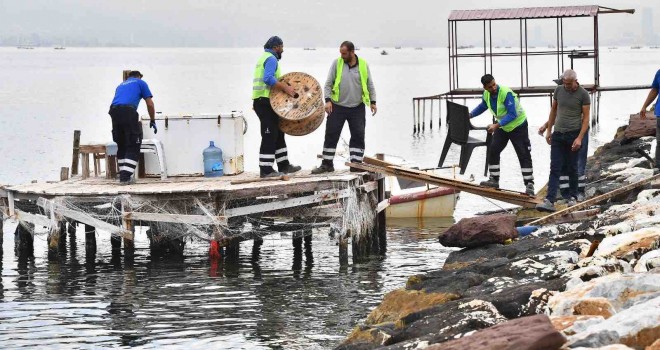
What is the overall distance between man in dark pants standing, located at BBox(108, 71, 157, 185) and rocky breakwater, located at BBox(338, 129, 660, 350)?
4.53 m

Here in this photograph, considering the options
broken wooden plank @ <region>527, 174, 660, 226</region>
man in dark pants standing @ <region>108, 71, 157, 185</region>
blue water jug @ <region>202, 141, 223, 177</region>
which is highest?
man in dark pants standing @ <region>108, 71, 157, 185</region>

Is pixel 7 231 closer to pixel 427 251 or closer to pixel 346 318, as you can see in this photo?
pixel 427 251

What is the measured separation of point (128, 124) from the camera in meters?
18.0

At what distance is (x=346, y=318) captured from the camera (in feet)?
49.0

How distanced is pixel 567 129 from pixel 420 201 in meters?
7.32

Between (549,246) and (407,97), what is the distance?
271 ft

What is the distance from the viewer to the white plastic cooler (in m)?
18.7

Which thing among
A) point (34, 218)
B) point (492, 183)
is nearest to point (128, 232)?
point (34, 218)

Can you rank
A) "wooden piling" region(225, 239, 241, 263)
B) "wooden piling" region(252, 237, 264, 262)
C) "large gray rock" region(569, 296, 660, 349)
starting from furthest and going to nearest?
"wooden piling" region(252, 237, 264, 262) → "wooden piling" region(225, 239, 241, 263) → "large gray rock" region(569, 296, 660, 349)

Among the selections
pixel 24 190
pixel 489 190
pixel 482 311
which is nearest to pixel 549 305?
pixel 482 311

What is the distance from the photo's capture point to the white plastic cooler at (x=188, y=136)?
18.7m

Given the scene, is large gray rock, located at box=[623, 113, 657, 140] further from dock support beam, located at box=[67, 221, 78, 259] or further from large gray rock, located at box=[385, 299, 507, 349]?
large gray rock, located at box=[385, 299, 507, 349]

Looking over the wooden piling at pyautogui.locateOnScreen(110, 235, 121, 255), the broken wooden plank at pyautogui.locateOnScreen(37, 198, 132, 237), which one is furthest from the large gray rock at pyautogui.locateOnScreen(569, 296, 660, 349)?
the wooden piling at pyautogui.locateOnScreen(110, 235, 121, 255)

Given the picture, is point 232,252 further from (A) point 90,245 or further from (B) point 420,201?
(B) point 420,201
